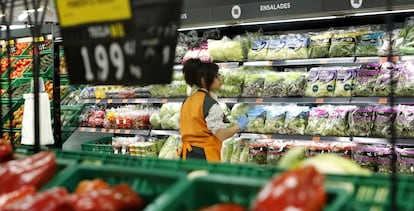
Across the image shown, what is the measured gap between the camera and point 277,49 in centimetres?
542

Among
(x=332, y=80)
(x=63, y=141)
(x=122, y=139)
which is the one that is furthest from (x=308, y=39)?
(x=63, y=141)

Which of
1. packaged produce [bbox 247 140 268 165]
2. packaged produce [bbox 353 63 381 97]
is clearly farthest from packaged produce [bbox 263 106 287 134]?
packaged produce [bbox 353 63 381 97]

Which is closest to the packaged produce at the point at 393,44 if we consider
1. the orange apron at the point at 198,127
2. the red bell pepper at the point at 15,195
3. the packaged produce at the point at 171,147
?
the orange apron at the point at 198,127

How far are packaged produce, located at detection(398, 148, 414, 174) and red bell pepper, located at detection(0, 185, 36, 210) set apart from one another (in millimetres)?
4132

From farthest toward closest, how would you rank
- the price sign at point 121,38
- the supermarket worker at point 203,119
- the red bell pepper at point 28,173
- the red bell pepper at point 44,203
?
the supermarket worker at point 203,119
the price sign at point 121,38
the red bell pepper at point 28,173
the red bell pepper at point 44,203

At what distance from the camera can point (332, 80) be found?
5.22 meters

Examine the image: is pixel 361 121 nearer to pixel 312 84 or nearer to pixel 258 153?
pixel 312 84

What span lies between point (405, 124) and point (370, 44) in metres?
0.79

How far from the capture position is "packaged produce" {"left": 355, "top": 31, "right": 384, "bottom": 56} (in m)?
4.89

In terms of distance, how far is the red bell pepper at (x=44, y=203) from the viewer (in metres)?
1.13

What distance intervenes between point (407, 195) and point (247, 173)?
0.40m

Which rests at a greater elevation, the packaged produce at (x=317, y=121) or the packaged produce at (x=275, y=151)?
the packaged produce at (x=317, y=121)

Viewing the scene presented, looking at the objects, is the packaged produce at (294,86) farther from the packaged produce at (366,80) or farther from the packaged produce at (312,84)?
the packaged produce at (366,80)

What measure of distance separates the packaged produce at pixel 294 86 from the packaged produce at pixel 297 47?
0.21 metres
